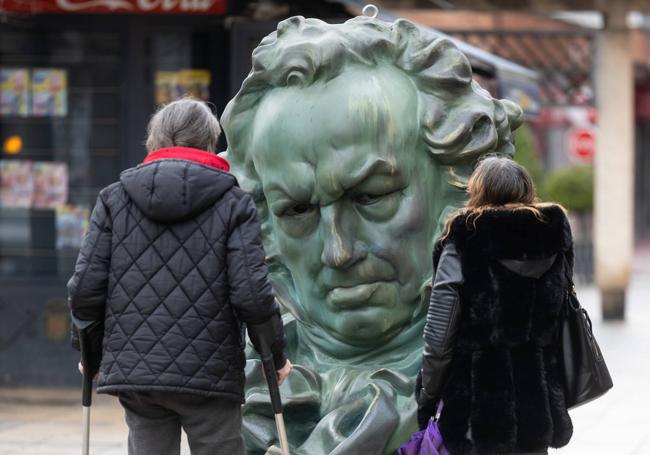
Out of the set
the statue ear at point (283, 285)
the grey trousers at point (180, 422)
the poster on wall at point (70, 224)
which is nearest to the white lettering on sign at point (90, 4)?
the poster on wall at point (70, 224)

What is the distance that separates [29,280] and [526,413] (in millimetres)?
6562

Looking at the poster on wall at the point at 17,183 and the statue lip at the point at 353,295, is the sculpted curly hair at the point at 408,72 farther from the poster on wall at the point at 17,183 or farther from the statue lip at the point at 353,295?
the poster on wall at the point at 17,183

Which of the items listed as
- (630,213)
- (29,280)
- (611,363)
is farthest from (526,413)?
(630,213)

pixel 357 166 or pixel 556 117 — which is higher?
pixel 357 166

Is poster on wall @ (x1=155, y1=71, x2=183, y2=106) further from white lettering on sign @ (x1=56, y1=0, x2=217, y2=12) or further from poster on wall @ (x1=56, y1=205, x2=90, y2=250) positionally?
poster on wall @ (x1=56, y1=205, x2=90, y2=250)

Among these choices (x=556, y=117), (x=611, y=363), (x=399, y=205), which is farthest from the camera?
(x=556, y=117)

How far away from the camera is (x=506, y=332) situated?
13.7ft

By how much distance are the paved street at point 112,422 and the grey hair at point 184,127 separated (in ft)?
11.8

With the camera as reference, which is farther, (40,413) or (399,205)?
(40,413)

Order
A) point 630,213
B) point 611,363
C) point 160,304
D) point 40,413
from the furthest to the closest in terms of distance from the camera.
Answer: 1. point 630,213
2. point 611,363
3. point 40,413
4. point 160,304

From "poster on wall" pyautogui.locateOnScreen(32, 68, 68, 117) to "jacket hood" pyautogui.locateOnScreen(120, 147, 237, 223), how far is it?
20.2ft

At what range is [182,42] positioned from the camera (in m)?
9.90

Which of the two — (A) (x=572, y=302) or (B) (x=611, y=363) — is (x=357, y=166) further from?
(B) (x=611, y=363)

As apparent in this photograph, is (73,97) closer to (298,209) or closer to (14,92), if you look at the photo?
(14,92)
